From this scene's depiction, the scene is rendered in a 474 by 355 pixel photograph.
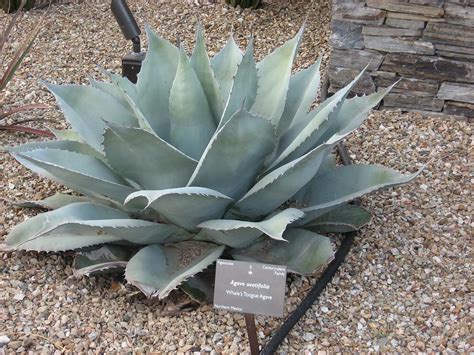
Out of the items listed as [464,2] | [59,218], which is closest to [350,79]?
[464,2]

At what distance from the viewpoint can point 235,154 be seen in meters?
1.91

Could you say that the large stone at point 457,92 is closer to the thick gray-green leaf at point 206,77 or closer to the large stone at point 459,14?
the large stone at point 459,14

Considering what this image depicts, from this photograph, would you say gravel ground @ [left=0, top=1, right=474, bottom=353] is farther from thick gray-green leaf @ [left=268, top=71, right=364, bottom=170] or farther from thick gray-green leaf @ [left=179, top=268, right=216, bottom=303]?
thick gray-green leaf @ [left=268, top=71, right=364, bottom=170]

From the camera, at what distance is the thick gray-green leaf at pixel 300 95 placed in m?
2.27

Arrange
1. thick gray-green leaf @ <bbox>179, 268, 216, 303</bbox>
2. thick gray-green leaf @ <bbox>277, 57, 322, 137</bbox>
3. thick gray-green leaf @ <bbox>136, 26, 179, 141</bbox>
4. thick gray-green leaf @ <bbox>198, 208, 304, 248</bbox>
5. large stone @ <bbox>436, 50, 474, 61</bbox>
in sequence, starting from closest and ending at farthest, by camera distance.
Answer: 1. thick gray-green leaf @ <bbox>198, 208, 304, 248</bbox>
2. thick gray-green leaf @ <bbox>179, 268, 216, 303</bbox>
3. thick gray-green leaf @ <bbox>136, 26, 179, 141</bbox>
4. thick gray-green leaf @ <bbox>277, 57, 322, 137</bbox>
5. large stone @ <bbox>436, 50, 474, 61</bbox>

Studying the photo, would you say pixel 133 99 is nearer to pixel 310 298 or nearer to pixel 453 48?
pixel 310 298

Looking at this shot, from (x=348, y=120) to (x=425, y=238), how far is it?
509 mm

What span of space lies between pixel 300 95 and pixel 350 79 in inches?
39.4

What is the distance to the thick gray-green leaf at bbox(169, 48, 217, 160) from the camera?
2020mm

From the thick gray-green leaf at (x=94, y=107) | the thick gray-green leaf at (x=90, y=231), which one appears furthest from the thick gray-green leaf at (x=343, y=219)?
the thick gray-green leaf at (x=94, y=107)

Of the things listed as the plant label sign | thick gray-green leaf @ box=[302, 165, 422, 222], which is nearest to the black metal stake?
the plant label sign

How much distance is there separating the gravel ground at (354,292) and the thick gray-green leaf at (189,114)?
47 centimetres

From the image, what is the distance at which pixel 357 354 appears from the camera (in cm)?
188

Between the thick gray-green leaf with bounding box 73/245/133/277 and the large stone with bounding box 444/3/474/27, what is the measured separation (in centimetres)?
179
